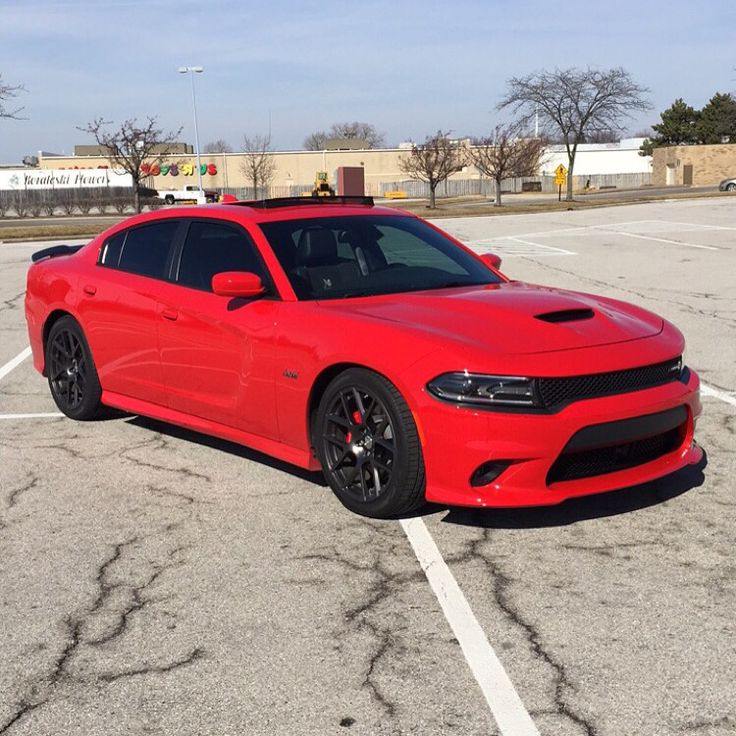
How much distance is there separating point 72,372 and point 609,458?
3923 mm

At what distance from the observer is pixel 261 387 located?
5160 millimetres

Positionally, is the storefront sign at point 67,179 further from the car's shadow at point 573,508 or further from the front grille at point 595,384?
the front grille at point 595,384

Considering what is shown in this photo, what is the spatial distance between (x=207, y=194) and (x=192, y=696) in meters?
67.4

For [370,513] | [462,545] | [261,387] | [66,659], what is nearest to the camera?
[66,659]

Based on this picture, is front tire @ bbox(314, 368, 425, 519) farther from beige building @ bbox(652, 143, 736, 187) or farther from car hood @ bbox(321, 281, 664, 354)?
beige building @ bbox(652, 143, 736, 187)

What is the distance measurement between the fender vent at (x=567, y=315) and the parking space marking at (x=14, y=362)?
548 centimetres

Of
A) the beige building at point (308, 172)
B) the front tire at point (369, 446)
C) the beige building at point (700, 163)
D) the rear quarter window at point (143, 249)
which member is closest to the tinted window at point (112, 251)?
the rear quarter window at point (143, 249)

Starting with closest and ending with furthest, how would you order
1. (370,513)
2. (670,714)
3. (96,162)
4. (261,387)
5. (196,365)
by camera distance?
(670,714) < (370,513) < (261,387) < (196,365) < (96,162)

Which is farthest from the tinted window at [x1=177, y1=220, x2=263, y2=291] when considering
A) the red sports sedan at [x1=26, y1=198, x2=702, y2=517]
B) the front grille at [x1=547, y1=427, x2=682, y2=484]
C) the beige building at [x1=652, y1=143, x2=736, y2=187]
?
the beige building at [x1=652, y1=143, x2=736, y2=187]

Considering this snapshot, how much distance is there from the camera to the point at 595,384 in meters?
4.34

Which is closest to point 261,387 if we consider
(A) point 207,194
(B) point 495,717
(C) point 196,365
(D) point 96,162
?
(C) point 196,365

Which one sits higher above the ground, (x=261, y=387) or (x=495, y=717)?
(x=261, y=387)

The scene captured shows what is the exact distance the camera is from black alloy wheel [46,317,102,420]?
6641mm

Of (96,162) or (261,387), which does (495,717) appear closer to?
(261,387)
